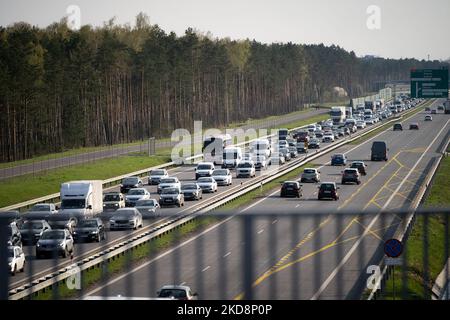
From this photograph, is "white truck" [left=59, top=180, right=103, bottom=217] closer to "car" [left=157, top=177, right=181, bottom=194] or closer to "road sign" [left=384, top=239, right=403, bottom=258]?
"car" [left=157, top=177, right=181, bottom=194]

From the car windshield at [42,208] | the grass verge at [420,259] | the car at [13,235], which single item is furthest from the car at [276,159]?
A: the car at [13,235]

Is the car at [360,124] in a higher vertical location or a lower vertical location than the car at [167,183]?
lower

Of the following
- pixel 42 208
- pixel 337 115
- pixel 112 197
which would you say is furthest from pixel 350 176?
pixel 337 115

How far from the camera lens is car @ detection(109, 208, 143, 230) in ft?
20.7

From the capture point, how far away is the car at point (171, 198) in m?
49.5

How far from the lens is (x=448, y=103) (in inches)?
6024

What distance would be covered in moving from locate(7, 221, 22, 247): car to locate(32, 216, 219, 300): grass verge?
0.39m

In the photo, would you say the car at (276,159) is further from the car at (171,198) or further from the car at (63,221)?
the car at (63,221)

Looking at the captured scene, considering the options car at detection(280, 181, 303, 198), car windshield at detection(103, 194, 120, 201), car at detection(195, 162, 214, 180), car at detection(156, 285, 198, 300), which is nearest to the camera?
car at detection(156, 285, 198, 300)

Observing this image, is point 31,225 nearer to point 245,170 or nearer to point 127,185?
point 127,185

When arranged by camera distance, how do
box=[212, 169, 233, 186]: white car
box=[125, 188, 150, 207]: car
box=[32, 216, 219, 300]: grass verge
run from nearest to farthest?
1. box=[32, 216, 219, 300]: grass verge
2. box=[125, 188, 150, 207]: car
3. box=[212, 169, 233, 186]: white car

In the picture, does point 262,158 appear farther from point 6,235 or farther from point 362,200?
point 6,235

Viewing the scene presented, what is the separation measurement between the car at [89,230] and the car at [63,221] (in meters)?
0.04

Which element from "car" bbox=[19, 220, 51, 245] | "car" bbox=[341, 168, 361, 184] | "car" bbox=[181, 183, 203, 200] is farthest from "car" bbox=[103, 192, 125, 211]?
"car" bbox=[19, 220, 51, 245]
